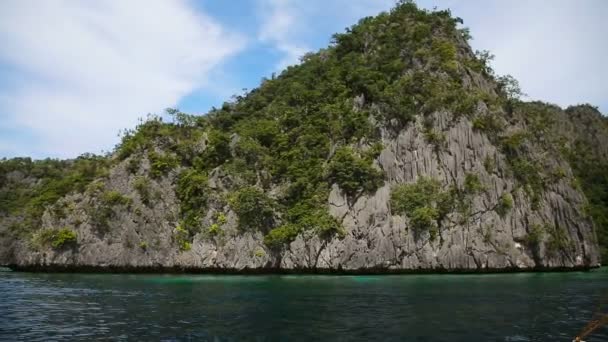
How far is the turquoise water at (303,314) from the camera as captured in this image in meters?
16.1

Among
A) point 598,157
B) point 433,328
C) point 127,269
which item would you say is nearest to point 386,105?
point 127,269

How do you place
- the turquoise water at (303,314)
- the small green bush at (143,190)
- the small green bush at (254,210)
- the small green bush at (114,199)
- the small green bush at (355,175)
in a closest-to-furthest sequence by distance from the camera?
the turquoise water at (303,314) → the small green bush at (355,175) → the small green bush at (254,210) → the small green bush at (114,199) → the small green bush at (143,190)

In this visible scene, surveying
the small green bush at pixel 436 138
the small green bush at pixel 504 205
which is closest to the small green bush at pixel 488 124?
the small green bush at pixel 436 138

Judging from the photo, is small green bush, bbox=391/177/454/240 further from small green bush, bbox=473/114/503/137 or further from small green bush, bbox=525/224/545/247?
small green bush, bbox=473/114/503/137

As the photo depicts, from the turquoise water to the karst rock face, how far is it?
18.5 m

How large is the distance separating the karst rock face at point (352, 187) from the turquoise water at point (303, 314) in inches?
729

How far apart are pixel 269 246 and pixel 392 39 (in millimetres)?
34444

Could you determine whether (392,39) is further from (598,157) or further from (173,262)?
(598,157)

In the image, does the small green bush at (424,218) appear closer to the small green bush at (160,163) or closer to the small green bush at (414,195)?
the small green bush at (414,195)

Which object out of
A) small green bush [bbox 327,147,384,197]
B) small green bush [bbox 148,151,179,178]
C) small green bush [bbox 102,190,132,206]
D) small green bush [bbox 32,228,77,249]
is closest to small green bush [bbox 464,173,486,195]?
small green bush [bbox 327,147,384,197]

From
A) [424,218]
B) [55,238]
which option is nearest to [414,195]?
[424,218]

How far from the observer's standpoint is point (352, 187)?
173ft

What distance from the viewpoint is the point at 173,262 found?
54.1 meters

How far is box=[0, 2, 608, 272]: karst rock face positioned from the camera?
49906mm
